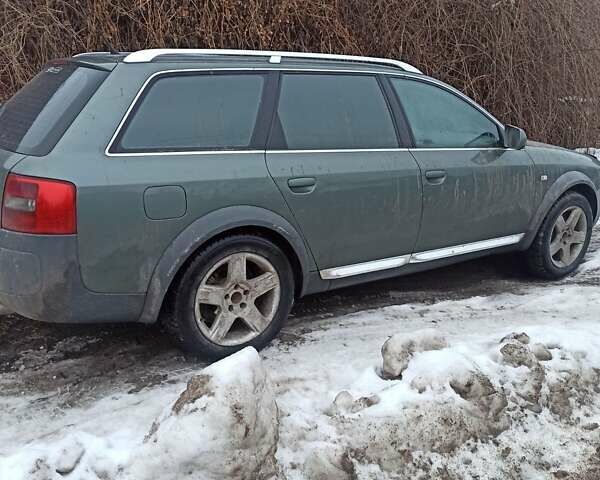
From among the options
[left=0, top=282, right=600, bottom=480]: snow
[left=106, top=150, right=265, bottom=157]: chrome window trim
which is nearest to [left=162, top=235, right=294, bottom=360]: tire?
[left=0, top=282, right=600, bottom=480]: snow

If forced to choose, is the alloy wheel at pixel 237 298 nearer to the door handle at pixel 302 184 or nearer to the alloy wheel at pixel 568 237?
the door handle at pixel 302 184

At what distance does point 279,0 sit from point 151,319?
14.2 feet

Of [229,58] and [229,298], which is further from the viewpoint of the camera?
[229,58]

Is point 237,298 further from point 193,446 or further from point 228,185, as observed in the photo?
point 193,446

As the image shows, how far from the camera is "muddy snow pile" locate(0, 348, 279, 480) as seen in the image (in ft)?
8.61

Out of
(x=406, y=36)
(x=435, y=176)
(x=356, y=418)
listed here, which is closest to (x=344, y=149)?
(x=435, y=176)

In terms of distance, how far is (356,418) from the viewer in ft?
10.0

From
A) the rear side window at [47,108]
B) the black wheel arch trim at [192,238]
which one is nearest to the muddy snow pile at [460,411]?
the black wheel arch trim at [192,238]

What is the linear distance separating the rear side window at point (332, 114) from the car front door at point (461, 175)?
233 mm

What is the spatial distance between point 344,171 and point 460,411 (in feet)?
5.09

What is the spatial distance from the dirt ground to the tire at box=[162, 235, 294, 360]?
204 mm

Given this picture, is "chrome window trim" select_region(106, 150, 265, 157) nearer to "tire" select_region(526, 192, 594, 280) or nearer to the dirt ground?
the dirt ground

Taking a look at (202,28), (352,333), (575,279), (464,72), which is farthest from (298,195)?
(464,72)

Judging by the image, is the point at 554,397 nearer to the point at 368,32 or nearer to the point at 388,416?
the point at 388,416
